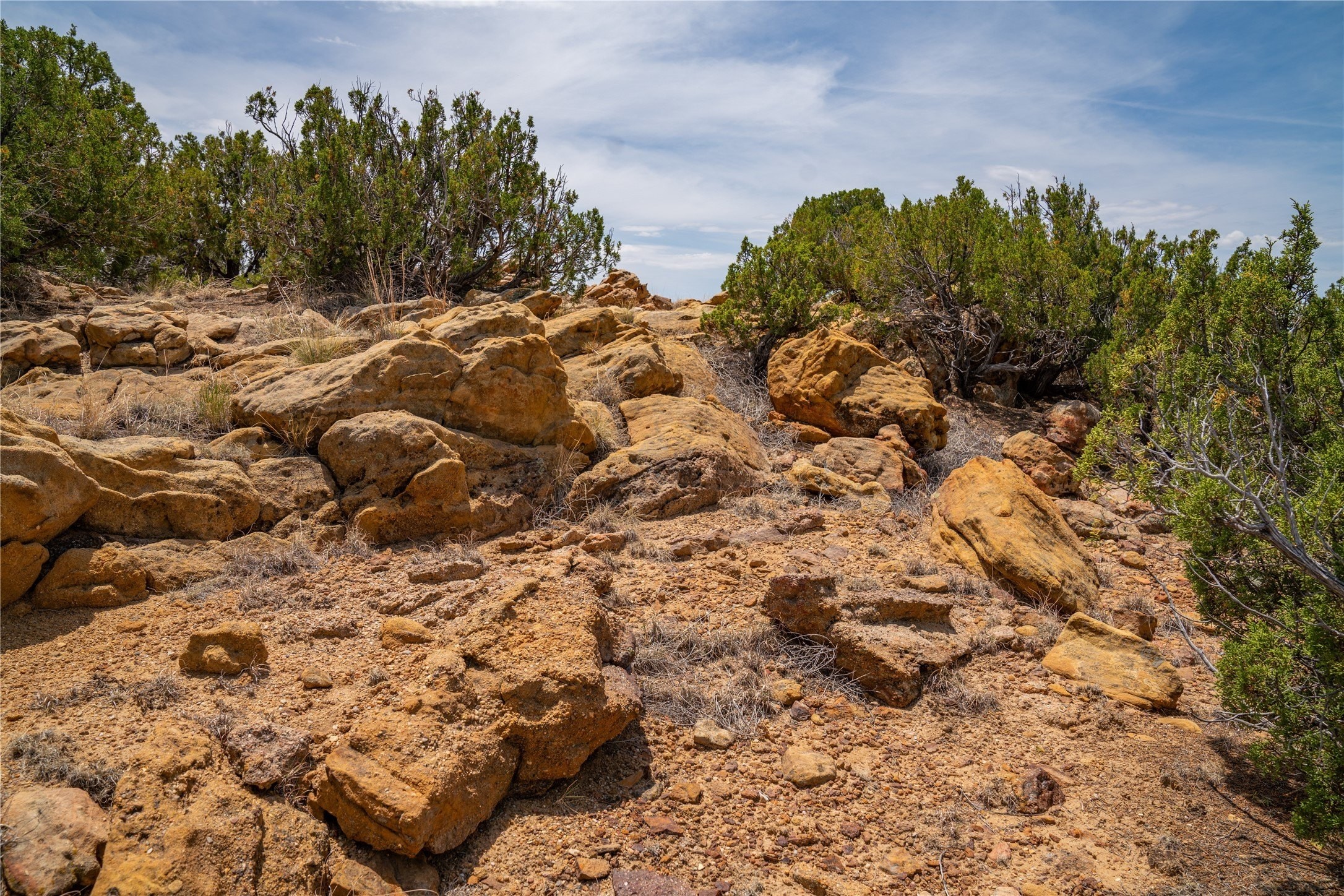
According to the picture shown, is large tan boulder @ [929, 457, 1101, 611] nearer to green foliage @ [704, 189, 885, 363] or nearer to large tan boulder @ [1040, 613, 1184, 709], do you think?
large tan boulder @ [1040, 613, 1184, 709]

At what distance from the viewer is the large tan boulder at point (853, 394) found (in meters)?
8.38

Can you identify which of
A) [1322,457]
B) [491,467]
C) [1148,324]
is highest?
[1148,324]

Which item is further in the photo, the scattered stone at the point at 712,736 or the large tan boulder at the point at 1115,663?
the large tan boulder at the point at 1115,663

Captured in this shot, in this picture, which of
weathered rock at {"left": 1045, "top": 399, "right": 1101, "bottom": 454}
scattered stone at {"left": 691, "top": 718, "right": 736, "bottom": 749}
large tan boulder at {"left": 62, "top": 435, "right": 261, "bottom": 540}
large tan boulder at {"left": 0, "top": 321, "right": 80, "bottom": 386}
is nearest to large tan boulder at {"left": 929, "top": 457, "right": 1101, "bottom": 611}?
scattered stone at {"left": 691, "top": 718, "right": 736, "bottom": 749}

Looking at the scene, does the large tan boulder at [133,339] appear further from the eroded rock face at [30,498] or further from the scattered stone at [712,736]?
the scattered stone at [712,736]

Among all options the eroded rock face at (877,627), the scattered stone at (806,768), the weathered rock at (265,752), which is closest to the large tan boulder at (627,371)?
the eroded rock face at (877,627)

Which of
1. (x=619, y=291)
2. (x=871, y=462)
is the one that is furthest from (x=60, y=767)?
(x=619, y=291)

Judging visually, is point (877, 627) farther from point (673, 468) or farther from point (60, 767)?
point (60, 767)

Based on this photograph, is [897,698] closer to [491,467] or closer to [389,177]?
[491,467]

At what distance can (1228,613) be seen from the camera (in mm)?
4449

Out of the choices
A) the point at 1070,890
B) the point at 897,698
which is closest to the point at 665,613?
the point at 897,698

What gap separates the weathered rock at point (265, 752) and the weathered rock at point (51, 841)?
43 cm

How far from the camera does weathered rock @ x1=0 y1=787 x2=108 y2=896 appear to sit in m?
2.30

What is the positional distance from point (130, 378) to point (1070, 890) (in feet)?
23.5
